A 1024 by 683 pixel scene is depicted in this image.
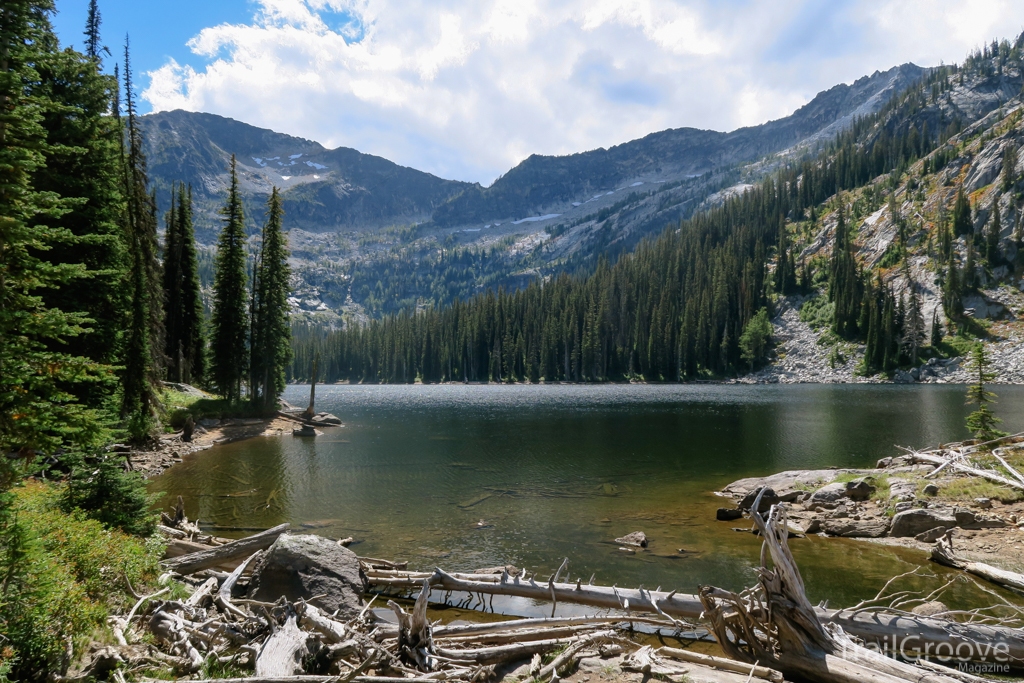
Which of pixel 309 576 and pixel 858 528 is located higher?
pixel 309 576

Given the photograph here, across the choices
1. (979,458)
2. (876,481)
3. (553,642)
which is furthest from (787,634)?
(979,458)

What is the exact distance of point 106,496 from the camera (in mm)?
11430

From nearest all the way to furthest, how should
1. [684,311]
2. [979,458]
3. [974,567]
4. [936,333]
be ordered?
1. [974,567]
2. [979,458]
3. [936,333]
4. [684,311]

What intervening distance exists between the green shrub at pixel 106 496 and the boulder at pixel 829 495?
2172cm

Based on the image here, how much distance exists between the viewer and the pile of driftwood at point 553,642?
657 centimetres

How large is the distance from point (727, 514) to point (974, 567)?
731cm

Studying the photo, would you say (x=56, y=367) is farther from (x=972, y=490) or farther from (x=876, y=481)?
(x=972, y=490)

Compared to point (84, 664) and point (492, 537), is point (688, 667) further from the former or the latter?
point (492, 537)

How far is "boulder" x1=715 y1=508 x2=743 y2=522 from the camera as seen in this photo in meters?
19.0

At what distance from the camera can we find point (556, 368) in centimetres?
13400

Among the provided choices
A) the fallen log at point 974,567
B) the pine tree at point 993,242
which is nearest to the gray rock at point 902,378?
the pine tree at point 993,242

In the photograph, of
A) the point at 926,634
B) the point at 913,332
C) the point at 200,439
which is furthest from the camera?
the point at 913,332

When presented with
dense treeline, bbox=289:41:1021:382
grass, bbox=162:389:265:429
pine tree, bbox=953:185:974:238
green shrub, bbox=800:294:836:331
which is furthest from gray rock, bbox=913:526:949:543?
pine tree, bbox=953:185:974:238

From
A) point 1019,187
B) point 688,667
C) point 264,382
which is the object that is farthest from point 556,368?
point 688,667
